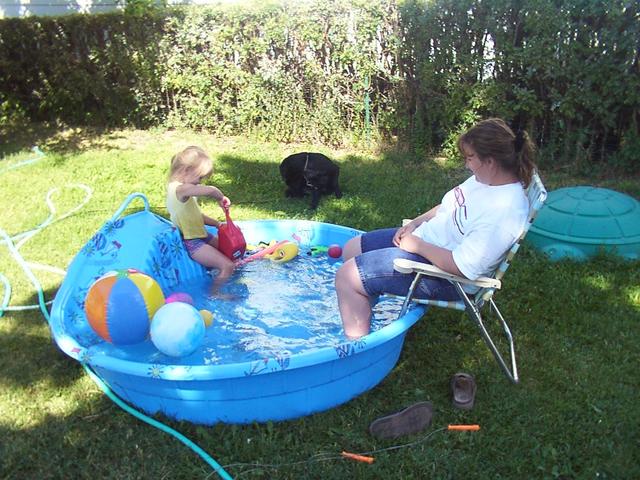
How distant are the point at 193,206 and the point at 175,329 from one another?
4.71ft

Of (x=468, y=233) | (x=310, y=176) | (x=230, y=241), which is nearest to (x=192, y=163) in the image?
(x=230, y=241)

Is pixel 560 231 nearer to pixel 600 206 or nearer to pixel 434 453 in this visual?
pixel 600 206

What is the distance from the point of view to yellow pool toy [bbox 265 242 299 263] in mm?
4617

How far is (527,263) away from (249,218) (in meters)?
2.49

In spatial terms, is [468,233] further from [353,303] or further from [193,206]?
[193,206]

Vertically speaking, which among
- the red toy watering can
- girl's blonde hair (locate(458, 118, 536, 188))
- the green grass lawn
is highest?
girl's blonde hair (locate(458, 118, 536, 188))

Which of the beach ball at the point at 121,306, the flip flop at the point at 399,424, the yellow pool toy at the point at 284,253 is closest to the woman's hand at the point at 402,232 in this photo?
the flip flop at the point at 399,424

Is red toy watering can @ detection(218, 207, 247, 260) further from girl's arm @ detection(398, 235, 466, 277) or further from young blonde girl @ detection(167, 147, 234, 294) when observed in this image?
girl's arm @ detection(398, 235, 466, 277)

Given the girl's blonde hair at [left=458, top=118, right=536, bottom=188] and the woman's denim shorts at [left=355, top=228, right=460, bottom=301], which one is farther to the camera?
the woman's denim shorts at [left=355, top=228, right=460, bottom=301]

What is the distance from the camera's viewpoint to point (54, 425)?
2998 millimetres

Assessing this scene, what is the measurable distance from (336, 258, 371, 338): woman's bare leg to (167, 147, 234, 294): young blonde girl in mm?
1324

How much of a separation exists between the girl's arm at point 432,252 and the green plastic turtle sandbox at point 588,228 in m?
1.82

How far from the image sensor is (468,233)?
3.03 m

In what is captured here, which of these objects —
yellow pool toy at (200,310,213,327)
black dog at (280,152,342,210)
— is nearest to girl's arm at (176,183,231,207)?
yellow pool toy at (200,310,213,327)
